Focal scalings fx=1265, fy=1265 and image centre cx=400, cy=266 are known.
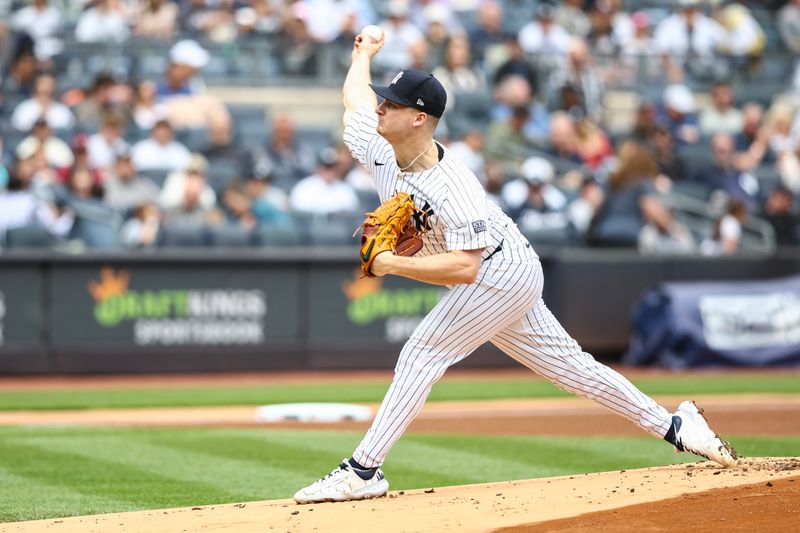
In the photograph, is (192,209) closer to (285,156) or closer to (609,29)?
(285,156)

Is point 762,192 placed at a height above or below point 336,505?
above

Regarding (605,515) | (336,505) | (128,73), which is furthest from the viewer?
(128,73)

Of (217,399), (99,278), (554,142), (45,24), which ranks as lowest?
(217,399)

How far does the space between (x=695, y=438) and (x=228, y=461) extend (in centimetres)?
289

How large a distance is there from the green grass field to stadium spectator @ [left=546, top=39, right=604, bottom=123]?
909 centimetres

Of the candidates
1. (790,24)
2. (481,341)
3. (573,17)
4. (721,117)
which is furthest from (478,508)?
(790,24)

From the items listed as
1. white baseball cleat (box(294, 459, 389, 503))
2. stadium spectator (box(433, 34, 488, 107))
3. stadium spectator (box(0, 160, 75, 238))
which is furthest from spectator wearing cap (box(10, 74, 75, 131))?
white baseball cleat (box(294, 459, 389, 503))

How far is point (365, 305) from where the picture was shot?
1328 cm

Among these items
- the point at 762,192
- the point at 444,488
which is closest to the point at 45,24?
the point at 762,192

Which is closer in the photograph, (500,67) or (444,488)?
(444,488)

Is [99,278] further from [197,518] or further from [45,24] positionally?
[197,518]

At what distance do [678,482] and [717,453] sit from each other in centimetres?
34

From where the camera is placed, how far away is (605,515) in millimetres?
5086

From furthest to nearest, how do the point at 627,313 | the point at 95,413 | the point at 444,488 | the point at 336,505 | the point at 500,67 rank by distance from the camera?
1. the point at 500,67
2. the point at 627,313
3. the point at 95,413
4. the point at 444,488
5. the point at 336,505
